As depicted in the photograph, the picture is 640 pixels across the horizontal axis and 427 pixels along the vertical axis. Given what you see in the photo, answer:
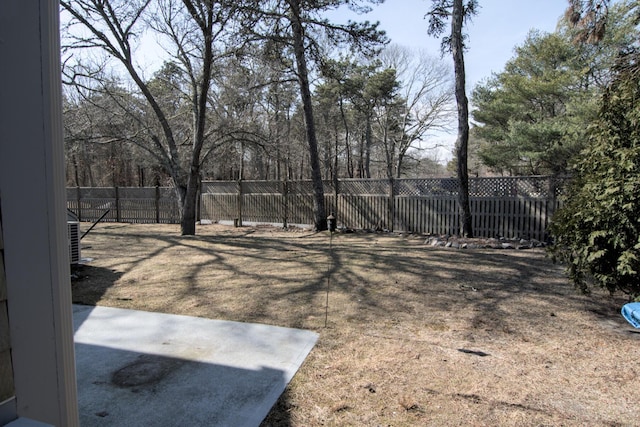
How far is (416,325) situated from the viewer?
346cm

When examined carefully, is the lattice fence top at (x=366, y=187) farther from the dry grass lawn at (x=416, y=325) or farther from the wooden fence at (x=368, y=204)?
the dry grass lawn at (x=416, y=325)

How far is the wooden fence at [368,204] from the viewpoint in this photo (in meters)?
8.97

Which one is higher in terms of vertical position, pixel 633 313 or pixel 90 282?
pixel 633 313

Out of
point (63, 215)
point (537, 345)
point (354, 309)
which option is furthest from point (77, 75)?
point (537, 345)

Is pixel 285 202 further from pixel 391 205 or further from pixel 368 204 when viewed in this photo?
pixel 391 205

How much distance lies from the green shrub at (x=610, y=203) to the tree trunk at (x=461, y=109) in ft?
16.6

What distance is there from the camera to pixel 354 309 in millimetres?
3908

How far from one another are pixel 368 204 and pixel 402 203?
105 centimetres

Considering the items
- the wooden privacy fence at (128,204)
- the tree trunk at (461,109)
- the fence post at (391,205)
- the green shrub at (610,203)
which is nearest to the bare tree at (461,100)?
the tree trunk at (461,109)

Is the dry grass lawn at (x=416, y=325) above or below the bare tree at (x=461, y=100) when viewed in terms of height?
below

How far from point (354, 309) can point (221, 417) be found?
2009 millimetres

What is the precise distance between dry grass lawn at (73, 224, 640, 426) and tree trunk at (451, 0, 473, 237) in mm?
2341

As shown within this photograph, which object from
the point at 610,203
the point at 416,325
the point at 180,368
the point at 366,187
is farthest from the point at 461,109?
the point at 180,368

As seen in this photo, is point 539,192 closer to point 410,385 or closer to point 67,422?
point 410,385
